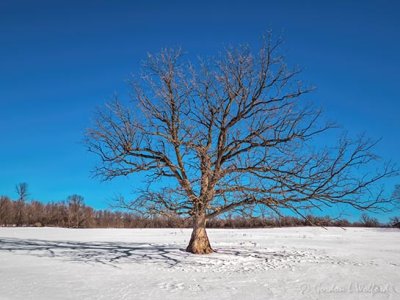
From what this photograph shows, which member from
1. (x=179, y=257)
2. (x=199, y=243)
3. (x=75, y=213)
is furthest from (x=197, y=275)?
(x=75, y=213)

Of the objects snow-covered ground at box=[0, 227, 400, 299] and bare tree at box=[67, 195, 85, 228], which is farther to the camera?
bare tree at box=[67, 195, 85, 228]

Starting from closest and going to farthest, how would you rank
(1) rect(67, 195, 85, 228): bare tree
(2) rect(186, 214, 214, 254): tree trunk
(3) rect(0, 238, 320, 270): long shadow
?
(3) rect(0, 238, 320, 270): long shadow, (2) rect(186, 214, 214, 254): tree trunk, (1) rect(67, 195, 85, 228): bare tree

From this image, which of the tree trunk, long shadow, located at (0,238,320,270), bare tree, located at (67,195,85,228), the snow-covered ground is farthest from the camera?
bare tree, located at (67,195,85,228)

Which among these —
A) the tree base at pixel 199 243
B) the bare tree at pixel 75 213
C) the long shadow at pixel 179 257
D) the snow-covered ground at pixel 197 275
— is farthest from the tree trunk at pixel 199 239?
the bare tree at pixel 75 213

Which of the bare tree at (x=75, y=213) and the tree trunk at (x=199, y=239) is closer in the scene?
the tree trunk at (x=199, y=239)

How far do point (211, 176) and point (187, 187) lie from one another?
4.00ft

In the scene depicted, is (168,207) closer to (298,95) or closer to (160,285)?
(160,285)

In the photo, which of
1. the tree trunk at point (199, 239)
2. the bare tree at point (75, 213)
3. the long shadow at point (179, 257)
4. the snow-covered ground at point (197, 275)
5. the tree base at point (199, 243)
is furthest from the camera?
the bare tree at point (75, 213)

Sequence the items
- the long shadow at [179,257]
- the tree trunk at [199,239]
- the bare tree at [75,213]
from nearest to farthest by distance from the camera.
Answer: the long shadow at [179,257]
the tree trunk at [199,239]
the bare tree at [75,213]

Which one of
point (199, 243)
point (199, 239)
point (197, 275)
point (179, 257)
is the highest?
point (199, 239)

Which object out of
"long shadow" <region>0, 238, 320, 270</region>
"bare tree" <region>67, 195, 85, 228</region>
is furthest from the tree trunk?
"bare tree" <region>67, 195, 85, 228</region>

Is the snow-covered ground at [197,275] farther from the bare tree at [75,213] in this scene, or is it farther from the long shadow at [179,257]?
the bare tree at [75,213]

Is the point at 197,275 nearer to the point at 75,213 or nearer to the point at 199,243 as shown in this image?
the point at 199,243

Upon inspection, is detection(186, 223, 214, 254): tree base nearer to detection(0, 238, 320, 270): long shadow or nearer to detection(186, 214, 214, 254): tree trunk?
detection(186, 214, 214, 254): tree trunk
